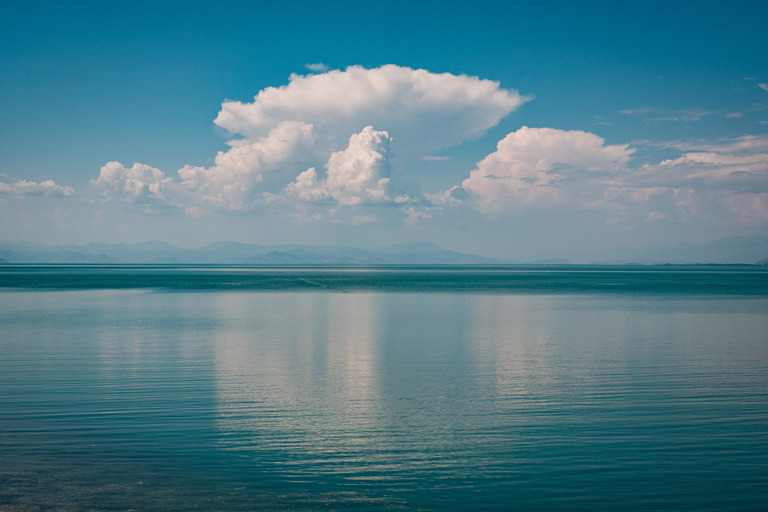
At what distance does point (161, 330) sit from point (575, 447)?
1113 inches

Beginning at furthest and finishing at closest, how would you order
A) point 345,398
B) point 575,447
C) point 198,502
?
point 345,398 < point 575,447 < point 198,502

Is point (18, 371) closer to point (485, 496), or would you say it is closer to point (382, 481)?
point (382, 481)

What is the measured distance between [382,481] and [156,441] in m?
5.61

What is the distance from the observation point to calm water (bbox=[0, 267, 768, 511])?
997 centimetres

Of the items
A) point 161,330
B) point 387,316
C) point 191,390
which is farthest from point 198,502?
point 387,316

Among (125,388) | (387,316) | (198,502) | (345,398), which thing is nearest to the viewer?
(198,502)

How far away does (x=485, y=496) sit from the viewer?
9875mm

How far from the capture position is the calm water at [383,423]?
392 inches

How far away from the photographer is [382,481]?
408 inches

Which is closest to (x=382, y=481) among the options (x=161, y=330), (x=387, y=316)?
(x=161, y=330)

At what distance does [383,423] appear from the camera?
14211mm

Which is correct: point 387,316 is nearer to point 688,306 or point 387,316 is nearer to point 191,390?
point 191,390

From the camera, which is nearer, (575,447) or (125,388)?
(575,447)

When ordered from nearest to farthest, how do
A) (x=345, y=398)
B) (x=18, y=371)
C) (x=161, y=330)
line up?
1. (x=345, y=398)
2. (x=18, y=371)
3. (x=161, y=330)
